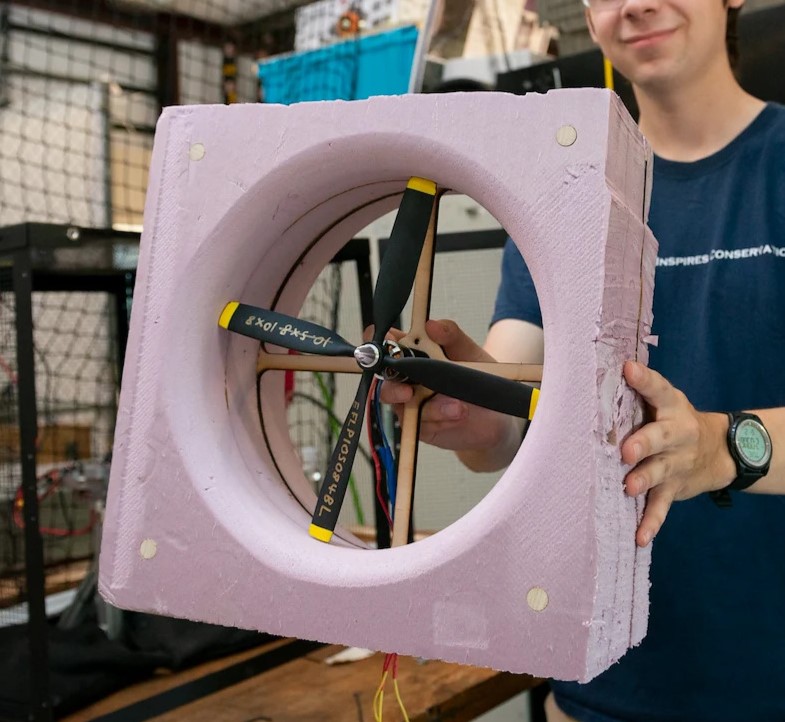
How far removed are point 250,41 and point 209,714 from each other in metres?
4.30

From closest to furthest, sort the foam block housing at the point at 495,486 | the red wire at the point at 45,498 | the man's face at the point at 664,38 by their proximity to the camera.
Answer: the foam block housing at the point at 495,486 → the man's face at the point at 664,38 → the red wire at the point at 45,498

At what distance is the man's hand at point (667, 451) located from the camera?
0.67m

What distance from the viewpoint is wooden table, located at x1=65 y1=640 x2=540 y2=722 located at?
4.08ft

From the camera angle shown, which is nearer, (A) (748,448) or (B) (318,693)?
(A) (748,448)

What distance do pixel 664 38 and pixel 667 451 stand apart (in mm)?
574

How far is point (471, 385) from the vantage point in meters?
0.73

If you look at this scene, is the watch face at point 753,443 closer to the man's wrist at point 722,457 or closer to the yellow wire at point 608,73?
the man's wrist at point 722,457

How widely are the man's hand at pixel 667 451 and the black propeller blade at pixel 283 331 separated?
0.84 ft

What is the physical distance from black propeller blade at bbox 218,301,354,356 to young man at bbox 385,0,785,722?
0.24 meters

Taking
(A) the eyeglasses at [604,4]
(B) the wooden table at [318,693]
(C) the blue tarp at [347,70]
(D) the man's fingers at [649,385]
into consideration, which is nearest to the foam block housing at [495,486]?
(D) the man's fingers at [649,385]

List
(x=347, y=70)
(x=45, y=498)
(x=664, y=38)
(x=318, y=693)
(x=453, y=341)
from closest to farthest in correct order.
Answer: (x=453, y=341) → (x=664, y=38) → (x=318, y=693) → (x=45, y=498) → (x=347, y=70)

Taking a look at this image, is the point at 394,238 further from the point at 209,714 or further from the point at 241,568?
the point at 209,714

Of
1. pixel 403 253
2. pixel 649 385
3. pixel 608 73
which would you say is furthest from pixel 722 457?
pixel 608 73

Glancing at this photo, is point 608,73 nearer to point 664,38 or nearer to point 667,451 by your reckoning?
point 664,38
